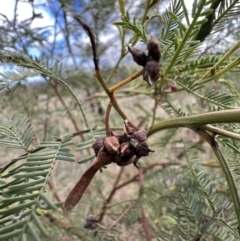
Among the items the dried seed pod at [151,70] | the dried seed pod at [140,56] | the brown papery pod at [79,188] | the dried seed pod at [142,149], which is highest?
the dried seed pod at [140,56]

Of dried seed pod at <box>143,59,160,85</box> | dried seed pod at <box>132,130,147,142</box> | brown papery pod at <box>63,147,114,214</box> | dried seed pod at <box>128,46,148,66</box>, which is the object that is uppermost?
dried seed pod at <box>128,46,148,66</box>

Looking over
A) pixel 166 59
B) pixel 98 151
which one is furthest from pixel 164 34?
pixel 98 151

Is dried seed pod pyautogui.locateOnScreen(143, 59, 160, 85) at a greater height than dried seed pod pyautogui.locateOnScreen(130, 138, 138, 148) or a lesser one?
greater

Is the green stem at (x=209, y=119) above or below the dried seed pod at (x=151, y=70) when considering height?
below

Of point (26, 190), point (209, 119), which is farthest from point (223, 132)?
point (26, 190)

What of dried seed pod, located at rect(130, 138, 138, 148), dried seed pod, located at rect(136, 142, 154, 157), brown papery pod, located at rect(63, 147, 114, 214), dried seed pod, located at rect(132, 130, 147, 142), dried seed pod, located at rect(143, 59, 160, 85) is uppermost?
dried seed pod, located at rect(143, 59, 160, 85)
